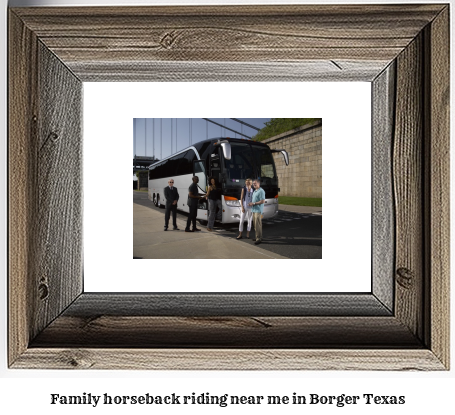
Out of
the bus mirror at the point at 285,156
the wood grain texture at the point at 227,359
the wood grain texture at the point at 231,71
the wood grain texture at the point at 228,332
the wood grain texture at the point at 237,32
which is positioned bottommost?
the wood grain texture at the point at 227,359

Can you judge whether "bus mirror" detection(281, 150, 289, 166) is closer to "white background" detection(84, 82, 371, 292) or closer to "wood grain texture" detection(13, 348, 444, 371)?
"white background" detection(84, 82, 371, 292)

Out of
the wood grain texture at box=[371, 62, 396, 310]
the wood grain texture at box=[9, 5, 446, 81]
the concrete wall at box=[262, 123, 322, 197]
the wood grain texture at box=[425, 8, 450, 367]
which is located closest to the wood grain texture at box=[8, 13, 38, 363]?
the wood grain texture at box=[9, 5, 446, 81]

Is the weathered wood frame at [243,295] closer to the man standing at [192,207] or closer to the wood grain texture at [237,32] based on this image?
the wood grain texture at [237,32]

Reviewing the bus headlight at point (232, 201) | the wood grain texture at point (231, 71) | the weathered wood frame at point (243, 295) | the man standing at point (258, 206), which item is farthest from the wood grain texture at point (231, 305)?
the wood grain texture at point (231, 71)

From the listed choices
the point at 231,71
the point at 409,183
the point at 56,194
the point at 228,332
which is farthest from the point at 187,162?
the point at 409,183
